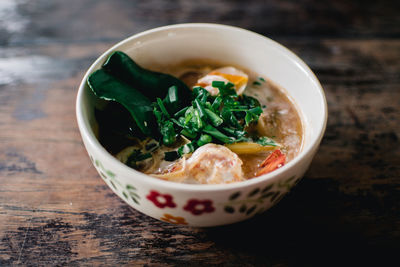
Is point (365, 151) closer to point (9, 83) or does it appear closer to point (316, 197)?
point (316, 197)

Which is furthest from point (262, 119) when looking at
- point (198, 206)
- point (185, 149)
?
point (198, 206)

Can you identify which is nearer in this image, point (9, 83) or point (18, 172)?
point (18, 172)

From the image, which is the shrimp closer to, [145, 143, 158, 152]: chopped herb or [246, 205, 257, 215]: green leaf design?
[246, 205, 257, 215]: green leaf design

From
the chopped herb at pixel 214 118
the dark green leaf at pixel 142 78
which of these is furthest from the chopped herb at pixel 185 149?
the dark green leaf at pixel 142 78

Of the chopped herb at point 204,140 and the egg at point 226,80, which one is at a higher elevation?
the egg at point 226,80

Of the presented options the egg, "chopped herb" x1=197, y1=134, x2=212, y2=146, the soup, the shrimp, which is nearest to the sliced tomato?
the soup

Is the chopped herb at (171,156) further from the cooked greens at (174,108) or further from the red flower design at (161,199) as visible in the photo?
the red flower design at (161,199)

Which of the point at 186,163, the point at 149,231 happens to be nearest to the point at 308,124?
the point at 186,163
